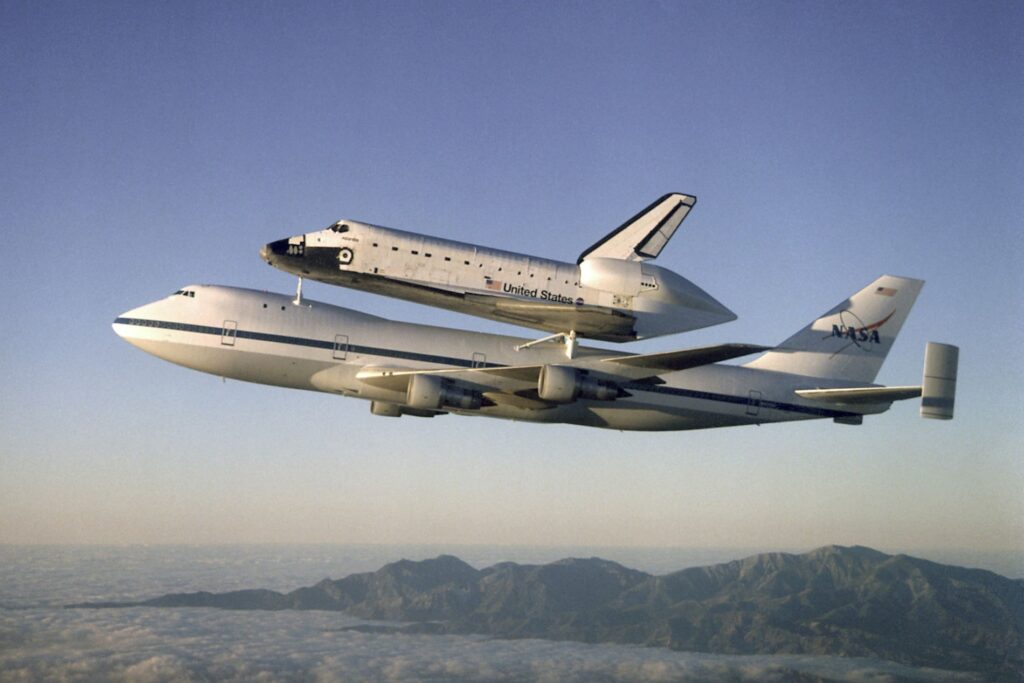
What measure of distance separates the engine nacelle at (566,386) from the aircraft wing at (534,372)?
1.60ft

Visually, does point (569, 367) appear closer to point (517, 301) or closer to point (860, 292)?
point (517, 301)

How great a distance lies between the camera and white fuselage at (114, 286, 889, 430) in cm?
4603

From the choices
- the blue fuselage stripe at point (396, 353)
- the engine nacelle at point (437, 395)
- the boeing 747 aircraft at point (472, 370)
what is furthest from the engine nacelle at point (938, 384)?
the engine nacelle at point (437, 395)

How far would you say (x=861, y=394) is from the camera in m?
50.4

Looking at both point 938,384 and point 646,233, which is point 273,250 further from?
point 938,384

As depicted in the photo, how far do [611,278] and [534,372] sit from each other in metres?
7.09

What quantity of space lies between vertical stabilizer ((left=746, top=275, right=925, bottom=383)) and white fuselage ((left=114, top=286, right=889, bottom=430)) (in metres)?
8.75

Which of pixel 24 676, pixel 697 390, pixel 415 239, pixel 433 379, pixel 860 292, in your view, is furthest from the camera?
pixel 24 676

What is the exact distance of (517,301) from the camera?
41.7 m

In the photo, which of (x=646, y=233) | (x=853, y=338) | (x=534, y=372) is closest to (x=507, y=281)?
(x=534, y=372)

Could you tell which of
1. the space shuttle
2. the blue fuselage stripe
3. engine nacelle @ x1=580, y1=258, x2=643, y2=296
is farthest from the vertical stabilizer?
engine nacelle @ x1=580, y1=258, x2=643, y2=296

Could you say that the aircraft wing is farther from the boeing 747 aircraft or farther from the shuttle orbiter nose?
the shuttle orbiter nose

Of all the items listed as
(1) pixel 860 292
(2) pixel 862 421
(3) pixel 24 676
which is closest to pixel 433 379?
(2) pixel 862 421

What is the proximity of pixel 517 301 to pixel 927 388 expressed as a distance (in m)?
23.4
